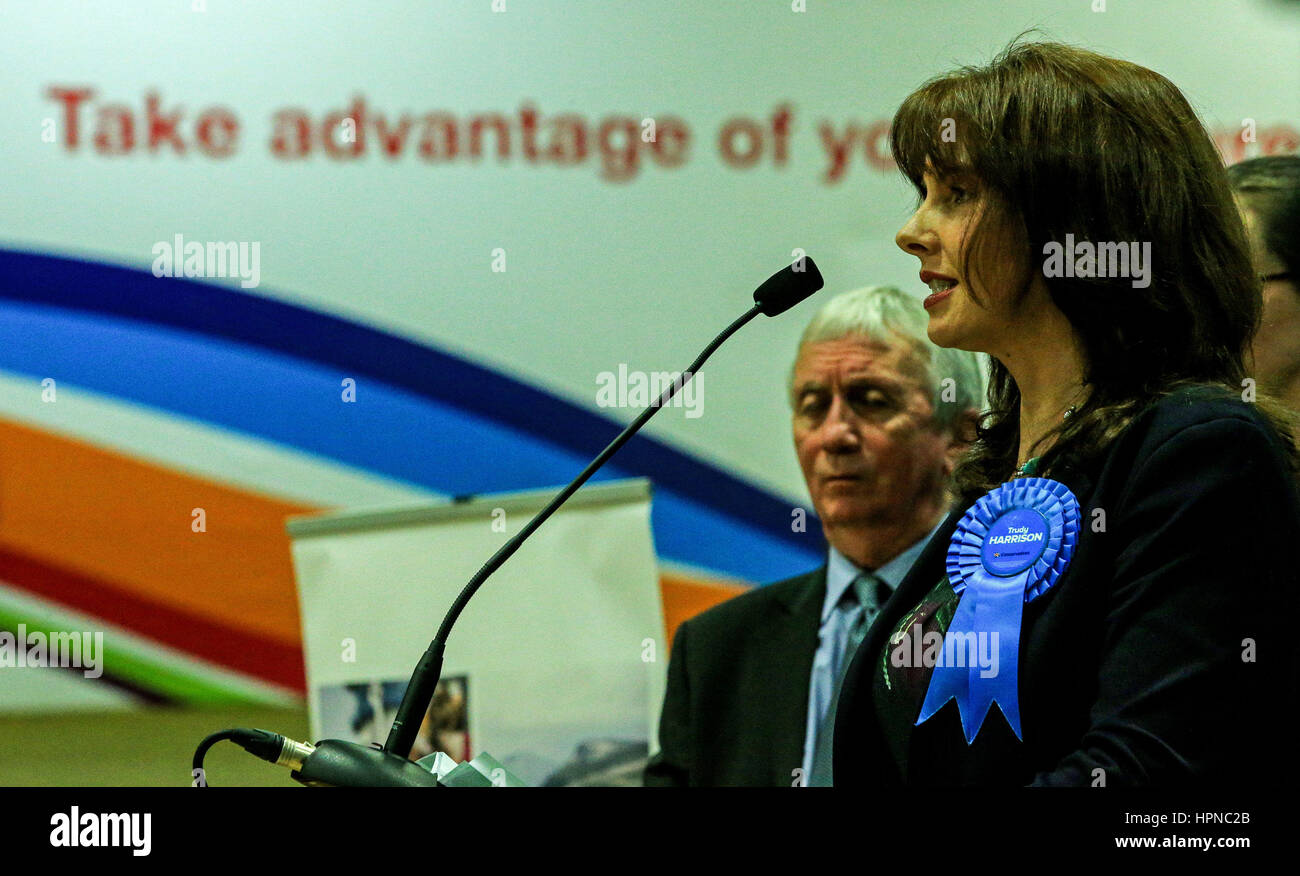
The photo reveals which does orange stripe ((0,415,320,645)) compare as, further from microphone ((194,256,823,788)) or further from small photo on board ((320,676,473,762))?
microphone ((194,256,823,788))

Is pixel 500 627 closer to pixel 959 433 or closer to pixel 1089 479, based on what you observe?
pixel 959 433

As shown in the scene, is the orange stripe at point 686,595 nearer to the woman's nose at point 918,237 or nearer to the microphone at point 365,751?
the woman's nose at point 918,237

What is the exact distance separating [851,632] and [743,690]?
212 mm

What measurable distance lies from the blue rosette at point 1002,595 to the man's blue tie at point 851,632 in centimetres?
→ 102

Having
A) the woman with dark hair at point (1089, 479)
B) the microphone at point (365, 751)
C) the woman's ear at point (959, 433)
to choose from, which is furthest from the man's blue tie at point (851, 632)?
the microphone at point (365, 751)

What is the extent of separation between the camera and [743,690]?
93.0 inches

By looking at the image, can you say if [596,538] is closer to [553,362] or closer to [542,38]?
[553,362]

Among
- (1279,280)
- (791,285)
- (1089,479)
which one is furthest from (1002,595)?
(1279,280)

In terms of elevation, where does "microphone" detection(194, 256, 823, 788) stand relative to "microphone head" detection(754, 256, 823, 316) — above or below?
below

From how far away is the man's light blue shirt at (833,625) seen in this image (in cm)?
229

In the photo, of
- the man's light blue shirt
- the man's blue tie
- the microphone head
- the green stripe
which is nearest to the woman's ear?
the man's light blue shirt

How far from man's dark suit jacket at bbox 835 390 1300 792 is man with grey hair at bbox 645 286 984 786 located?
1135 millimetres

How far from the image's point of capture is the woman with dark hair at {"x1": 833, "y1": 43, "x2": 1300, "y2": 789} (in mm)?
1059
